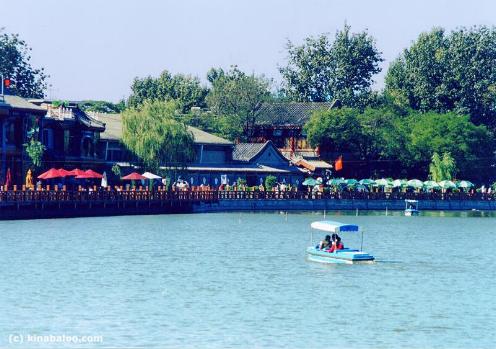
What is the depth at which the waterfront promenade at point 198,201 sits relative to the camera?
280 ft

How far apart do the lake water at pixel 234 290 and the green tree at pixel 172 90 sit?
7150cm

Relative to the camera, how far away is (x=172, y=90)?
501 feet

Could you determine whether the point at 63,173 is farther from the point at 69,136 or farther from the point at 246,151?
the point at 246,151

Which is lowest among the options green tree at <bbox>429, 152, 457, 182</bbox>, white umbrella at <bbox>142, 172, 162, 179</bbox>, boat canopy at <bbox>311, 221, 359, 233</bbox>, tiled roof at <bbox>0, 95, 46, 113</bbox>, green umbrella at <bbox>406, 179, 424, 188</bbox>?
boat canopy at <bbox>311, 221, 359, 233</bbox>

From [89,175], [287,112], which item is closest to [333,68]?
[287,112]

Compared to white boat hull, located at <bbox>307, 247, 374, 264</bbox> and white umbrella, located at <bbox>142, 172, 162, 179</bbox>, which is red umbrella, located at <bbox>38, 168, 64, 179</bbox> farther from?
white boat hull, located at <bbox>307, 247, 374, 264</bbox>

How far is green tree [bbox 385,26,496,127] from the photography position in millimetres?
143750

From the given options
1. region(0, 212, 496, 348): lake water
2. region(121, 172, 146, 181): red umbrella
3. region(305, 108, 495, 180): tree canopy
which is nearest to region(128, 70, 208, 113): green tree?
region(305, 108, 495, 180): tree canopy

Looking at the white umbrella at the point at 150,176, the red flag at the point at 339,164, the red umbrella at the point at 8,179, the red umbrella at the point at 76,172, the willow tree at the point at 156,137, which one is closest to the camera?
the red umbrella at the point at 8,179

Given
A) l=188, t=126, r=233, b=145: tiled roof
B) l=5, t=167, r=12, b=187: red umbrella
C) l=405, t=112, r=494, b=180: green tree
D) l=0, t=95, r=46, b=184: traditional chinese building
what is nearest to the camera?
l=5, t=167, r=12, b=187: red umbrella

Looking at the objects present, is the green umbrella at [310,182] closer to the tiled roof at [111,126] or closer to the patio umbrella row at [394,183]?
the patio umbrella row at [394,183]

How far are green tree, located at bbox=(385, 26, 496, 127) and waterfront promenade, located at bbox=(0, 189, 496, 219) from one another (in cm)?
2227

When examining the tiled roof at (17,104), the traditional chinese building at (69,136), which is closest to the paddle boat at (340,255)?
the tiled roof at (17,104)

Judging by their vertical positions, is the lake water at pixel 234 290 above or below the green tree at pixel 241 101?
below
